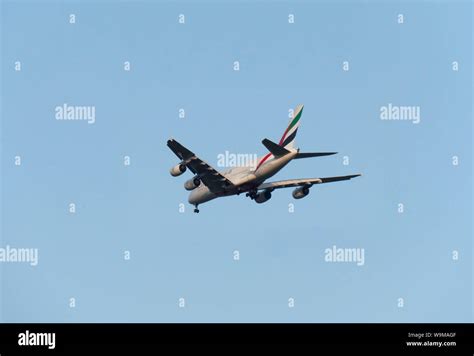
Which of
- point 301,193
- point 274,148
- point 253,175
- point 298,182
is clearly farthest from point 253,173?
point 301,193

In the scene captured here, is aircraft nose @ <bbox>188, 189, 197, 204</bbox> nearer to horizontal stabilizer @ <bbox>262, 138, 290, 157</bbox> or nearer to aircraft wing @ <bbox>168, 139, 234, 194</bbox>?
aircraft wing @ <bbox>168, 139, 234, 194</bbox>

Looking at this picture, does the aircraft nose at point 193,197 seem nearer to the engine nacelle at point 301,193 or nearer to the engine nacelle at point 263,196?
the engine nacelle at point 263,196

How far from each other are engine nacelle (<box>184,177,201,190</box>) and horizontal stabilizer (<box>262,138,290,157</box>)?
20.8ft

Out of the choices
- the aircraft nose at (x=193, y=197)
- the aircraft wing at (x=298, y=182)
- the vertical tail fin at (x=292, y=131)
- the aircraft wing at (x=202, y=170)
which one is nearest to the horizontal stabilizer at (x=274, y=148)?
the vertical tail fin at (x=292, y=131)

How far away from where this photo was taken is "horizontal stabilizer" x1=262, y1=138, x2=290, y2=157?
2962 inches

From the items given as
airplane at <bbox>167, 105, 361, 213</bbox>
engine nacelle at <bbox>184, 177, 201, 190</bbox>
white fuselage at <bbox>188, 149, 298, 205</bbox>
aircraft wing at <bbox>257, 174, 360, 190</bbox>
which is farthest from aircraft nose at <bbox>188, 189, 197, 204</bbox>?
aircraft wing at <bbox>257, 174, 360, 190</bbox>

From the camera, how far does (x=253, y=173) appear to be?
79.9 m

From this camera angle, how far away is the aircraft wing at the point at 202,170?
76556 mm

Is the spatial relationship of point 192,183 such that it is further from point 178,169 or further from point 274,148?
point 274,148

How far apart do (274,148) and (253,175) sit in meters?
3.73

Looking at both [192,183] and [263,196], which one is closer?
[192,183]

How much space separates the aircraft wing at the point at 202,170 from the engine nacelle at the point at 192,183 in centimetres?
38
